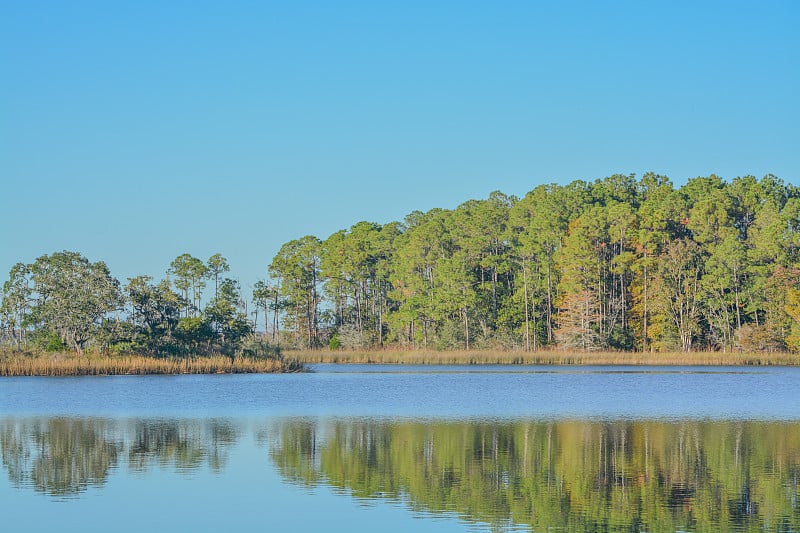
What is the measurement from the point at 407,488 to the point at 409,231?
73698 mm

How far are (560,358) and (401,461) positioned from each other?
44460 mm

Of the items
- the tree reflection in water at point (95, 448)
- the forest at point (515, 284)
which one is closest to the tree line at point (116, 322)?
the forest at point (515, 284)

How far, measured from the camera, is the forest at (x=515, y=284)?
5559 cm

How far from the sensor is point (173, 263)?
3457 inches

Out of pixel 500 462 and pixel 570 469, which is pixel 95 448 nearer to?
pixel 500 462

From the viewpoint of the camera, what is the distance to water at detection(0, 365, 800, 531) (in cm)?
1566

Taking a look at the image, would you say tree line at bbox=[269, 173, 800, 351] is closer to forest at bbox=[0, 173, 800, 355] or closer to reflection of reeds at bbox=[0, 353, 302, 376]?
Answer: forest at bbox=[0, 173, 800, 355]

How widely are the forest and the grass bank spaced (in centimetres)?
453

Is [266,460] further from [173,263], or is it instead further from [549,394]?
[173,263]

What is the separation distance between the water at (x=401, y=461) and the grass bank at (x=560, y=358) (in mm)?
22791

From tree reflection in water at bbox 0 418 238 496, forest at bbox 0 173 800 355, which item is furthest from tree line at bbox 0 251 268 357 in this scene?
tree reflection in water at bbox 0 418 238 496

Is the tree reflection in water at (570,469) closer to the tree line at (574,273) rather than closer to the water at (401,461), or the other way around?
the water at (401,461)

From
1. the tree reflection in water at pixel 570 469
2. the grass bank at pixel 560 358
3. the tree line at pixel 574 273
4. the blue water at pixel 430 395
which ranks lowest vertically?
the tree reflection in water at pixel 570 469

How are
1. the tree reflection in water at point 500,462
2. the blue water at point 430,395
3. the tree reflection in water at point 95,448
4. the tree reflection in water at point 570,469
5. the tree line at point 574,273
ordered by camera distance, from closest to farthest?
the tree reflection in water at point 570,469, the tree reflection in water at point 500,462, the tree reflection in water at point 95,448, the blue water at point 430,395, the tree line at point 574,273
